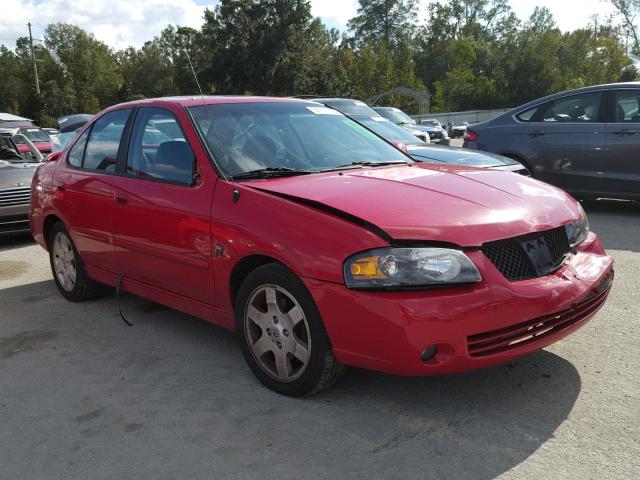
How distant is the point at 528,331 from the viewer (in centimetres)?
305

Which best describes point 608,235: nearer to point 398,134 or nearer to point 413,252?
point 398,134

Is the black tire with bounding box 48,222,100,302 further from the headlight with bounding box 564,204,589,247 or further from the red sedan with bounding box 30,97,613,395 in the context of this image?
the headlight with bounding box 564,204,589,247

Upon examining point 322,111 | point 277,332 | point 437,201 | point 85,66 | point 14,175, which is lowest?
point 277,332

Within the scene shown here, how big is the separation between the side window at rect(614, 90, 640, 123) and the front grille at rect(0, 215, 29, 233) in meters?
7.59

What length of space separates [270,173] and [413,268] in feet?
4.14

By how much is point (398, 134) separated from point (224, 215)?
644cm

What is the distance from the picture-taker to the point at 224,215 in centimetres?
362

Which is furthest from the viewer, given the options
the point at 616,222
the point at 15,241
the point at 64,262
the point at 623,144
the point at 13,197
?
the point at 15,241

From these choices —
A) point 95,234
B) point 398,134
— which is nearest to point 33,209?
point 95,234

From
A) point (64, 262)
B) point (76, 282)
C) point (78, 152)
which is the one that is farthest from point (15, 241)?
point (78, 152)

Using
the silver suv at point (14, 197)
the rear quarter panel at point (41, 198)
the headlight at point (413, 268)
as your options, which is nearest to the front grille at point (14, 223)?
the silver suv at point (14, 197)

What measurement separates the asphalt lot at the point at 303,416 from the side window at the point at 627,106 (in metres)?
4.43

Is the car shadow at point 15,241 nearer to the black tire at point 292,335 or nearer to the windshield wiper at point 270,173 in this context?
the windshield wiper at point 270,173

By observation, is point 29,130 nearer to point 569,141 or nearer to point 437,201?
point 569,141
